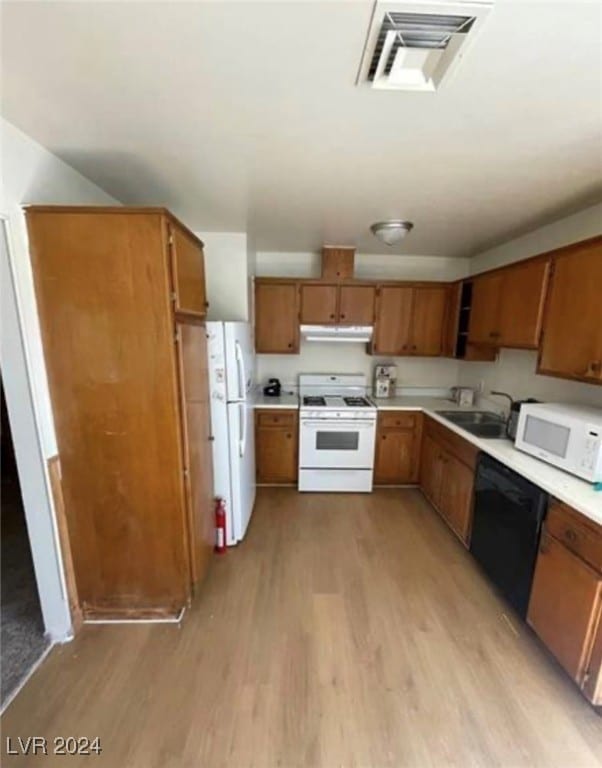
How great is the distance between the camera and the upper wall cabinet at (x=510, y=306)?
2385mm

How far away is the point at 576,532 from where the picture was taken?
1.66 metres

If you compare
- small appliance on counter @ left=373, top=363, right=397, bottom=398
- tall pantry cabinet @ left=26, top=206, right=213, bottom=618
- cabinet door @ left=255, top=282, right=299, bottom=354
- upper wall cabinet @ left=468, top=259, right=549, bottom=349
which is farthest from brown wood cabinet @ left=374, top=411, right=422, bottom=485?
tall pantry cabinet @ left=26, top=206, right=213, bottom=618

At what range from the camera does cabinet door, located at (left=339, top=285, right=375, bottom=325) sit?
12.1ft

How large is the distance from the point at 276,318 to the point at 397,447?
181 cm

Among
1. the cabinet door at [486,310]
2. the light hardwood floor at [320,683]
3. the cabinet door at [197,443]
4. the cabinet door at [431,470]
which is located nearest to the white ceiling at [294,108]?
the cabinet door at [486,310]

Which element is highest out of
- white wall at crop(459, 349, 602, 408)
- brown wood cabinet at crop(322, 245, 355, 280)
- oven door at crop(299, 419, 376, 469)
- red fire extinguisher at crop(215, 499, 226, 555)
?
brown wood cabinet at crop(322, 245, 355, 280)

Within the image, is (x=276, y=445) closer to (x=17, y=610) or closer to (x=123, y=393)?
(x=123, y=393)

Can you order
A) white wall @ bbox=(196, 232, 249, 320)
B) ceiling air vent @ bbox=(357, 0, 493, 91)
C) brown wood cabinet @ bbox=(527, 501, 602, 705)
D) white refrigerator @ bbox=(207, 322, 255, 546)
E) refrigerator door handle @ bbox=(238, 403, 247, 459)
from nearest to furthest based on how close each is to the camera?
ceiling air vent @ bbox=(357, 0, 493, 91) → brown wood cabinet @ bbox=(527, 501, 602, 705) → white refrigerator @ bbox=(207, 322, 255, 546) → refrigerator door handle @ bbox=(238, 403, 247, 459) → white wall @ bbox=(196, 232, 249, 320)

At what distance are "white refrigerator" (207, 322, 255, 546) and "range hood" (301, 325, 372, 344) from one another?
3.40ft

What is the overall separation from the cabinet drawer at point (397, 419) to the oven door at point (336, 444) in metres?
0.16

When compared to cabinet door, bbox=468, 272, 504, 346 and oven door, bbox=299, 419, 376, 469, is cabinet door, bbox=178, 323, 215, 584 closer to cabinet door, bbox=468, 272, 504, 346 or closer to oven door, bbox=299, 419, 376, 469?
oven door, bbox=299, 419, 376, 469

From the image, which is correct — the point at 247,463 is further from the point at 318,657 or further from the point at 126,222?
the point at 126,222

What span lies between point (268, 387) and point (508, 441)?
2327mm

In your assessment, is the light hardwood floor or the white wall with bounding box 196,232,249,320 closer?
the light hardwood floor
